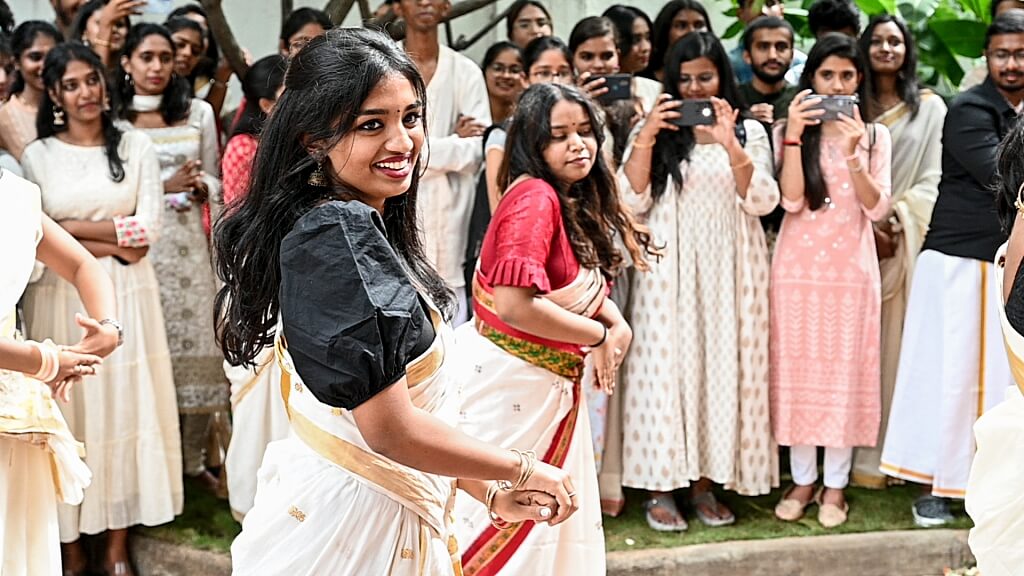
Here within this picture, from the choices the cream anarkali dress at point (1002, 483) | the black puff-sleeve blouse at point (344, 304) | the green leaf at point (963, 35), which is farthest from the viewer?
the green leaf at point (963, 35)

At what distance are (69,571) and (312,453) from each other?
2993 mm

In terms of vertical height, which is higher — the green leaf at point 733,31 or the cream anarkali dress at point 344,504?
the green leaf at point 733,31

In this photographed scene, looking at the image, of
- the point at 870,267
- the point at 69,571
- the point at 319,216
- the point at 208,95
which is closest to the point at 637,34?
the point at 870,267

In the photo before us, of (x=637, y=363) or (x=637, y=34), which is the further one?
(x=637, y=34)

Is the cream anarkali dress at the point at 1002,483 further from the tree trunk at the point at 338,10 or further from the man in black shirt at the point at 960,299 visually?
the tree trunk at the point at 338,10

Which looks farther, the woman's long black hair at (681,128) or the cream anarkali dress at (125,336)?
the woman's long black hair at (681,128)

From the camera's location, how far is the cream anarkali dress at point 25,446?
2854 millimetres

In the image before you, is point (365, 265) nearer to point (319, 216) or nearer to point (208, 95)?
point (319, 216)

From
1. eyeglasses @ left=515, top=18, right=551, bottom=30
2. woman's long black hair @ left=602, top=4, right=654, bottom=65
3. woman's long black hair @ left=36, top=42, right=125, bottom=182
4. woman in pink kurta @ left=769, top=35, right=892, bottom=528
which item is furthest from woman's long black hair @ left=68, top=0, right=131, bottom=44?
woman in pink kurta @ left=769, top=35, right=892, bottom=528

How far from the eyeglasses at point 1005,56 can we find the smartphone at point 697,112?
1076 millimetres

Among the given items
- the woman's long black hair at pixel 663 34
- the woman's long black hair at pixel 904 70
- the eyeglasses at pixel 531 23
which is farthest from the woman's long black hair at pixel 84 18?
the woman's long black hair at pixel 904 70

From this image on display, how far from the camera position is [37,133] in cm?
480

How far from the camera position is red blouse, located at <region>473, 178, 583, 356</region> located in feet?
11.4

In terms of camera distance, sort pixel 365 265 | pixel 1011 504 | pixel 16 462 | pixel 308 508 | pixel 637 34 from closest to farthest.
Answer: pixel 365 265 → pixel 308 508 → pixel 1011 504 → pixel 16 462 → pixel 637 34
